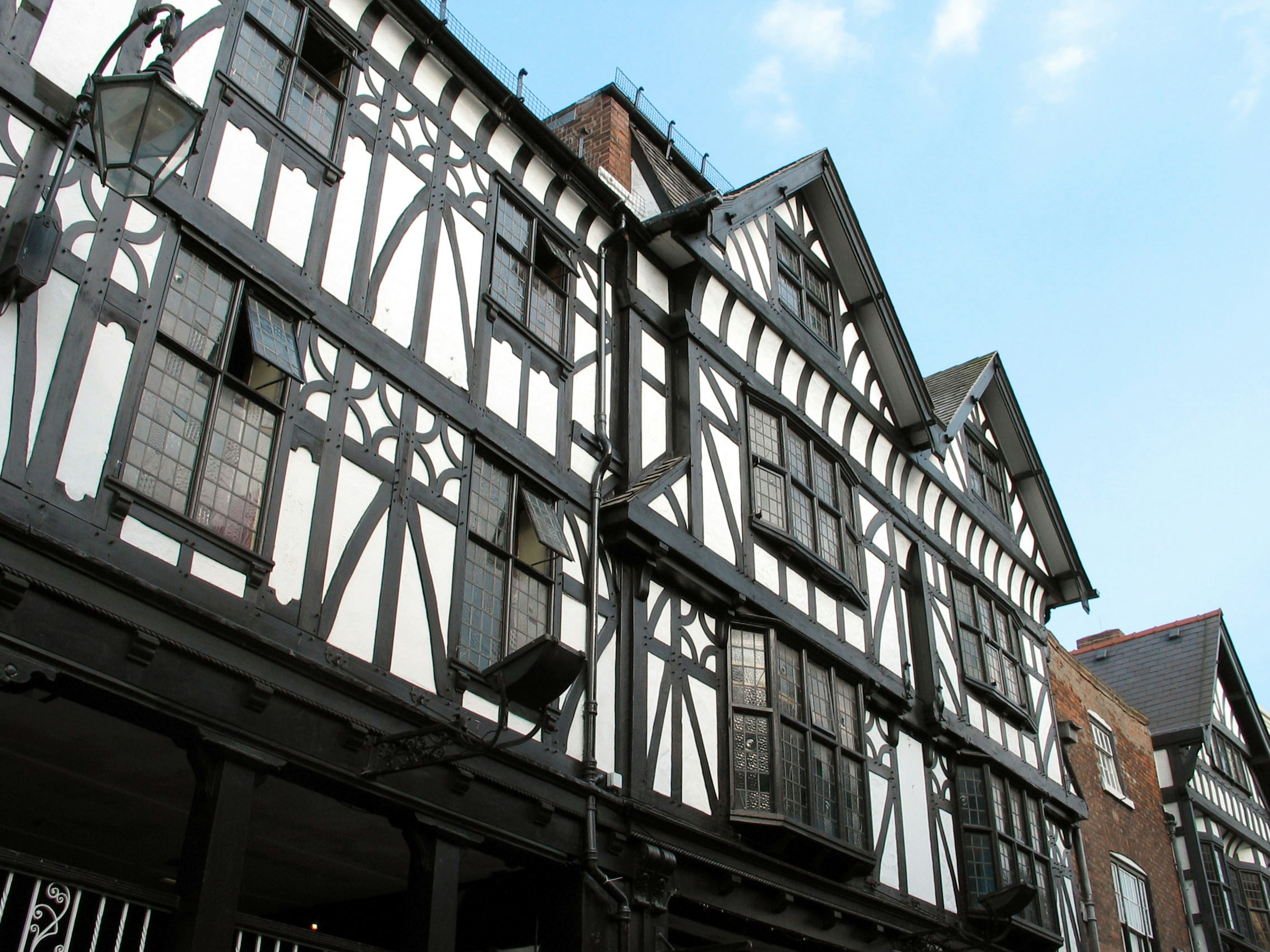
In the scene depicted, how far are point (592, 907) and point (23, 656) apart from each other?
5.13m

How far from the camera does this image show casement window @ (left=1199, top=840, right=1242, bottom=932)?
24234mm

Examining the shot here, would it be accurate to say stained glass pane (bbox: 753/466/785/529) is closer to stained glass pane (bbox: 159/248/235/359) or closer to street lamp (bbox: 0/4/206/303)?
stained glass pane (bbox: 159/248/235/359)

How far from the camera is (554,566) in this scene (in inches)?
428

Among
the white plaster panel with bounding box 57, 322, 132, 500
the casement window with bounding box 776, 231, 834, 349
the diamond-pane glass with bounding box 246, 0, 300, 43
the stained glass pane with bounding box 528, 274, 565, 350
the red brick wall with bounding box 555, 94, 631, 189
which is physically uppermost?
the red brick wall with bounding box 555, 94, 631, 189

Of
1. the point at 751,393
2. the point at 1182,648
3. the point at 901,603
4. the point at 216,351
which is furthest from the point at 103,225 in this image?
the point at 1182,648

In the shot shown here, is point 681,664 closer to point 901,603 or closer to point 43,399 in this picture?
point 901,603

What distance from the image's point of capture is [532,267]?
39.1ft

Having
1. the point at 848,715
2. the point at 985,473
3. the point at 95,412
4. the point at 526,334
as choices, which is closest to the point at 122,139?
the point at 95,412

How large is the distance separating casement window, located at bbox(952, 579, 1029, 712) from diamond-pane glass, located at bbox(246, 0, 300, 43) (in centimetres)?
1210

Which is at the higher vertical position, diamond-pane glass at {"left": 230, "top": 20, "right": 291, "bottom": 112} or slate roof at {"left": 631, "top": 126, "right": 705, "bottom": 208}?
slate roof at {"left": 631, "top": 126, "right": 705, "bottom": 208}

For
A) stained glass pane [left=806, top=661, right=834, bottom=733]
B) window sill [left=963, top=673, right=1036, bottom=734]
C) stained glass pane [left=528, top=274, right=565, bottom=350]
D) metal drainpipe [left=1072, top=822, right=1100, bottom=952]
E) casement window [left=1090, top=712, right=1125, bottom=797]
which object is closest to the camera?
stained glass pane [left=528, top=274, right=565, bottom=350]

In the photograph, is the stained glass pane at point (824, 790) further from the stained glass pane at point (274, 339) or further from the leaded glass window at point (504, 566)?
the stained glass pane at point (274, 339)

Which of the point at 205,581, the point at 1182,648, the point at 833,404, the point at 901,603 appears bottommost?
the point at 205,581

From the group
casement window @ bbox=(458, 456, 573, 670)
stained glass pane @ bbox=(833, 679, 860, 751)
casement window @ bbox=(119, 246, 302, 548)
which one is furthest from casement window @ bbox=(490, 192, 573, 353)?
stained glass pane @ bbox=(833, 679, 860, 751)
